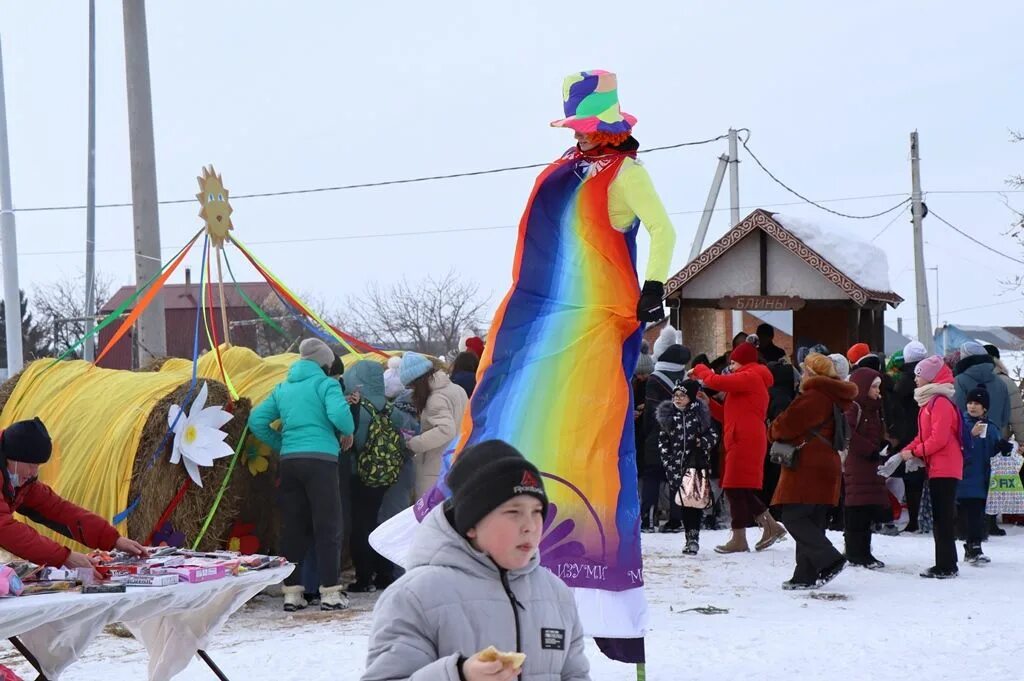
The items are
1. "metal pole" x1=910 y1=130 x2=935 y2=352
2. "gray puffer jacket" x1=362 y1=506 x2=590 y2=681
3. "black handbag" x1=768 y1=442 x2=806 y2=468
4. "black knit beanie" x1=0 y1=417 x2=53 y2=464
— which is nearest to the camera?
"gray puffer jacket" x1=362 y1=506 x2=590 y2=681

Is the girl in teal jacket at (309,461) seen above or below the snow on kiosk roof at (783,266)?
below

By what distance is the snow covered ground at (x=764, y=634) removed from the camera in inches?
249

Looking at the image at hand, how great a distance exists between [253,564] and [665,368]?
574 centimetres

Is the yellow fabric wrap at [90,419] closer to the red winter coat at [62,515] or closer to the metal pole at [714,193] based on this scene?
the red winter coat at [62,515]

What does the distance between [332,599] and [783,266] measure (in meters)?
7.46

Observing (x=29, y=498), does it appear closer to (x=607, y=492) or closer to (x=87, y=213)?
(x=607, y=492)

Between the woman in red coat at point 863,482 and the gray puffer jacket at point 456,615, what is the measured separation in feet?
21.9

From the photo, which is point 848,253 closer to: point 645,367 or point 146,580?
point 645,367

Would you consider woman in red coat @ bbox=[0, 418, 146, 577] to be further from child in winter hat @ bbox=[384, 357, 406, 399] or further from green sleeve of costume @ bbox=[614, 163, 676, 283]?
child in winter hat @ bbox=[384, 357, 406, 399]

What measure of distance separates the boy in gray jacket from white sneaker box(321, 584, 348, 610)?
5.16m

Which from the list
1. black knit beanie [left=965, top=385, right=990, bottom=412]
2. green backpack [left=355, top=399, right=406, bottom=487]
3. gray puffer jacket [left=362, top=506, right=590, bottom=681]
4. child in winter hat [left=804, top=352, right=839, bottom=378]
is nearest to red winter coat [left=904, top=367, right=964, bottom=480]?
child in winter hat [left=804, top=352, right=839, bottom=378]

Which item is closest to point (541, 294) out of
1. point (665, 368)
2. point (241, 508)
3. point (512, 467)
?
point (512, 467)

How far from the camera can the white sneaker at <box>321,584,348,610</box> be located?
26.1 ft

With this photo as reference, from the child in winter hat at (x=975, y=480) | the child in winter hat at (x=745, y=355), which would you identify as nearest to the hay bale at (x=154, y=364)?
the child in winter hat at (x=745, y=355)
